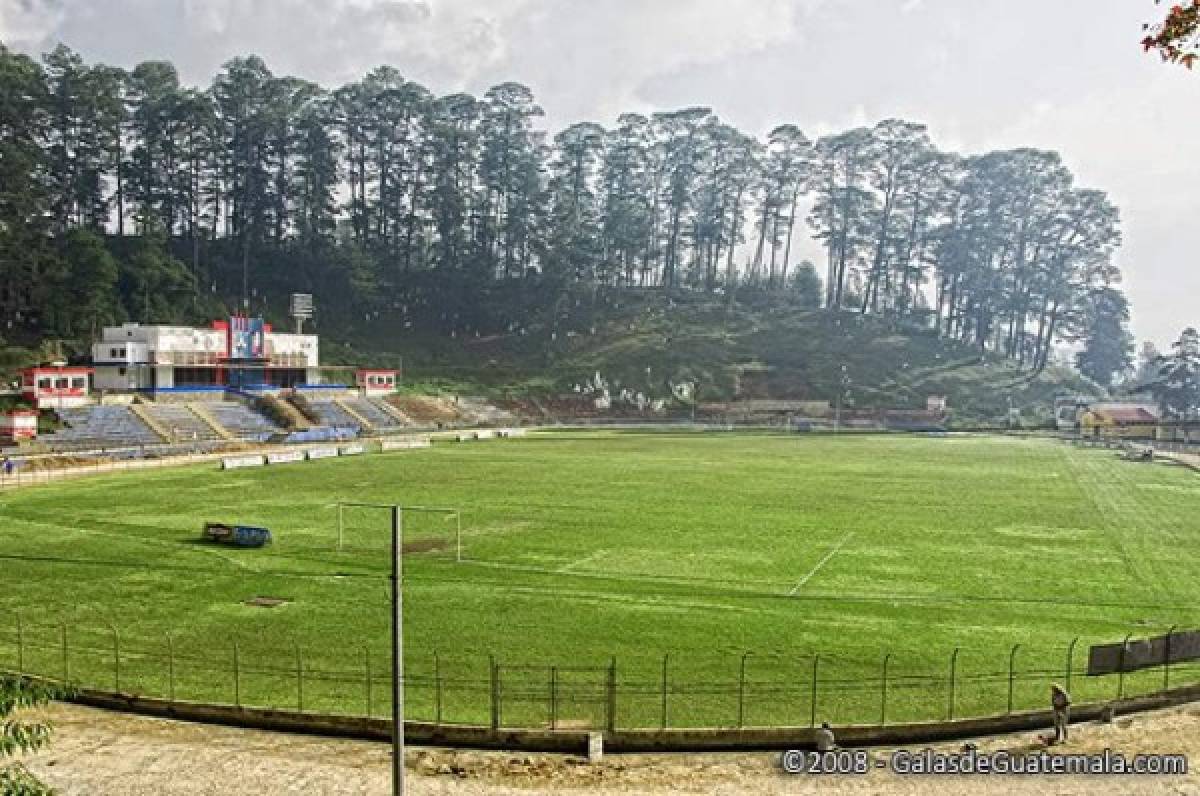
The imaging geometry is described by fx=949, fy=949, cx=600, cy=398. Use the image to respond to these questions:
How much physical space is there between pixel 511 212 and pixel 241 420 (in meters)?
66.0

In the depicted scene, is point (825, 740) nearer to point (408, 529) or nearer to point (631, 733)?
point (631, 733)

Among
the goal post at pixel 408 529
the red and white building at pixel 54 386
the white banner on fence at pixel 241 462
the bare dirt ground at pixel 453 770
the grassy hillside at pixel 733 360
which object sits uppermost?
the grassy hillside at pixel 733 360

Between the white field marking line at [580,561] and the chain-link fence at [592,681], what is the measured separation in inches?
347

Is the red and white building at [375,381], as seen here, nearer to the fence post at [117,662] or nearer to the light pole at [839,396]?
the light pole at [839,396]

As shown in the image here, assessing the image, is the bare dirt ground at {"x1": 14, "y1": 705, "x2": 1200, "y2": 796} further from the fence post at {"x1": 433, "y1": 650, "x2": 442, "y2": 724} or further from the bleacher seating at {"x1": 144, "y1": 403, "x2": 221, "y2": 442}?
the bleacher seating at {"x1": 144, "y1": 403, "x2": 221, "y2": 442}

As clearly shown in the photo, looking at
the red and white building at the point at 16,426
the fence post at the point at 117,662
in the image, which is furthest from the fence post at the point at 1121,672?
the red and white building at the point at 16,426

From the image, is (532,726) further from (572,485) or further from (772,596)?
(572,485)

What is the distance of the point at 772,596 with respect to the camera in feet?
90.2

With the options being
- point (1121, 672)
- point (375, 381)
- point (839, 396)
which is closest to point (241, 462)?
point (375, 381)

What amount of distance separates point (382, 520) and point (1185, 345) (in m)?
107

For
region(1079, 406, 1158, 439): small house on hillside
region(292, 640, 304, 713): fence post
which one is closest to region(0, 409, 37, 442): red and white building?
region(292, 640, 304, 713): fence post

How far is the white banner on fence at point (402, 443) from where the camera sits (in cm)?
7425

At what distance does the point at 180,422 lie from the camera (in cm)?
7156

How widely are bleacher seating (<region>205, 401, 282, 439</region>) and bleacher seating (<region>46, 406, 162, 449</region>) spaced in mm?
7446
